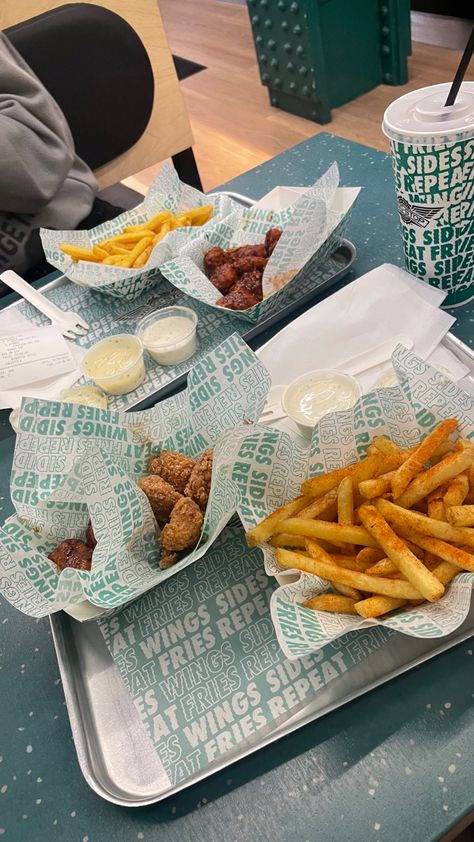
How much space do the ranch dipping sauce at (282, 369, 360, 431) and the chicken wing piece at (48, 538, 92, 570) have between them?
45cm

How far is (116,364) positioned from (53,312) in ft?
1.21

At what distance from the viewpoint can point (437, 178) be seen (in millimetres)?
1199

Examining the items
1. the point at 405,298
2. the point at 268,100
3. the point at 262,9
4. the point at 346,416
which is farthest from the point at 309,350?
the point at 268,100

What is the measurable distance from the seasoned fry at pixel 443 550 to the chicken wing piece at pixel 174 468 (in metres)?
0.40

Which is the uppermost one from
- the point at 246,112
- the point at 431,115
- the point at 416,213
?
the point at 431,115

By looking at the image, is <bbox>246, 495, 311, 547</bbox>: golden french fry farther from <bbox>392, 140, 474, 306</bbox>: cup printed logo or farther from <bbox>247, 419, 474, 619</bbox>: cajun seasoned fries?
<bbox>392, 140, 474, 306</bbox>: cup printed logo

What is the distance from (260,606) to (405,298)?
0.76m

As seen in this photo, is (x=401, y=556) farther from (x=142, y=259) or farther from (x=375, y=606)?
(x=142, y=259)

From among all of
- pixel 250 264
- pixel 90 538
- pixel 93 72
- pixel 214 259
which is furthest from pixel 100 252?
pixel 93 72

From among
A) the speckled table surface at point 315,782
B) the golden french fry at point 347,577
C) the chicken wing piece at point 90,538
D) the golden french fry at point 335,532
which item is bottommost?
the speckled table surface at point 315,782

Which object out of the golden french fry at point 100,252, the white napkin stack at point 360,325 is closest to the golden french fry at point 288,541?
the white napkin stack at point 360,325

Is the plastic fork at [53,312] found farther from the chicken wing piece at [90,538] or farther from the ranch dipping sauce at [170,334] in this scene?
the chicken wing piece at [90,538]

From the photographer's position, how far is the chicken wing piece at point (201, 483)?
1.08 metres

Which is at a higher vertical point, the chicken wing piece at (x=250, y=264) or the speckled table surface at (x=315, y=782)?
the chicken wing piece at (x=250, y=264)
